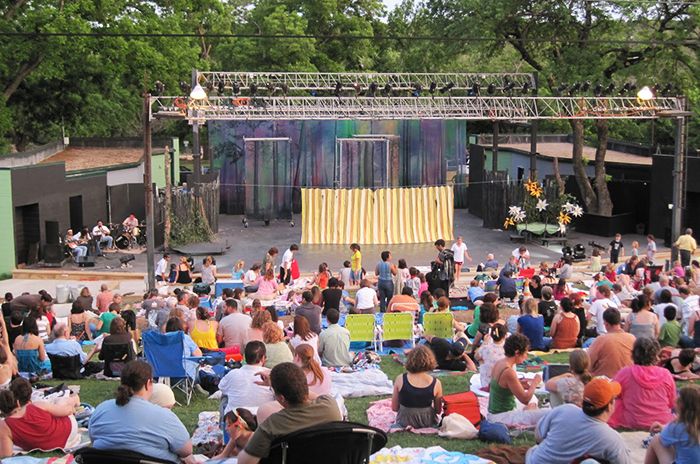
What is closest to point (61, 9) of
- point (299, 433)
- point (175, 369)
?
point (175, 369)

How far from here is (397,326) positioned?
14148 mm

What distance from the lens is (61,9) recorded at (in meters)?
35.3

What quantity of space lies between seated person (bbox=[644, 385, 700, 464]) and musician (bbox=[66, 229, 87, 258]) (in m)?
21.5

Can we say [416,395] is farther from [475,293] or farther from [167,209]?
[167,209]

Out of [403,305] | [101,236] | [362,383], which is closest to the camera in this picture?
[362,383]

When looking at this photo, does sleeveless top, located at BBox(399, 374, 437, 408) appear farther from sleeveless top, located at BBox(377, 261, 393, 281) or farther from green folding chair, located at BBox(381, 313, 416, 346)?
sleeveless top, located at BBox(377, 261, 393, 281)

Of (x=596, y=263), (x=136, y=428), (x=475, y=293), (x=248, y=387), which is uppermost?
(x=136, y=428)

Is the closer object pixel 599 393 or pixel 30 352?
pixel 599 393

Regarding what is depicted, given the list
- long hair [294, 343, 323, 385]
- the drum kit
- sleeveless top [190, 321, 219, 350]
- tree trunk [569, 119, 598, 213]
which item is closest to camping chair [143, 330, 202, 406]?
sleeveless top [190, 321, 219, 350]

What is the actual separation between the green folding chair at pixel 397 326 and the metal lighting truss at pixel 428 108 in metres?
13.8

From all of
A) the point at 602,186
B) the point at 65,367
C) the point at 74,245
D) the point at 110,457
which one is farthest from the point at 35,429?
the point at 602,186

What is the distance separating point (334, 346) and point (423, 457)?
4.25 m

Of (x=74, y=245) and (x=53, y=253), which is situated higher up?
(x=74, y=245)

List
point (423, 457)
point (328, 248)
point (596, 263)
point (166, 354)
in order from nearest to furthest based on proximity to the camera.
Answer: point (423, 457) → point (166, 354) → point (596, 263) → point (328, 248)
